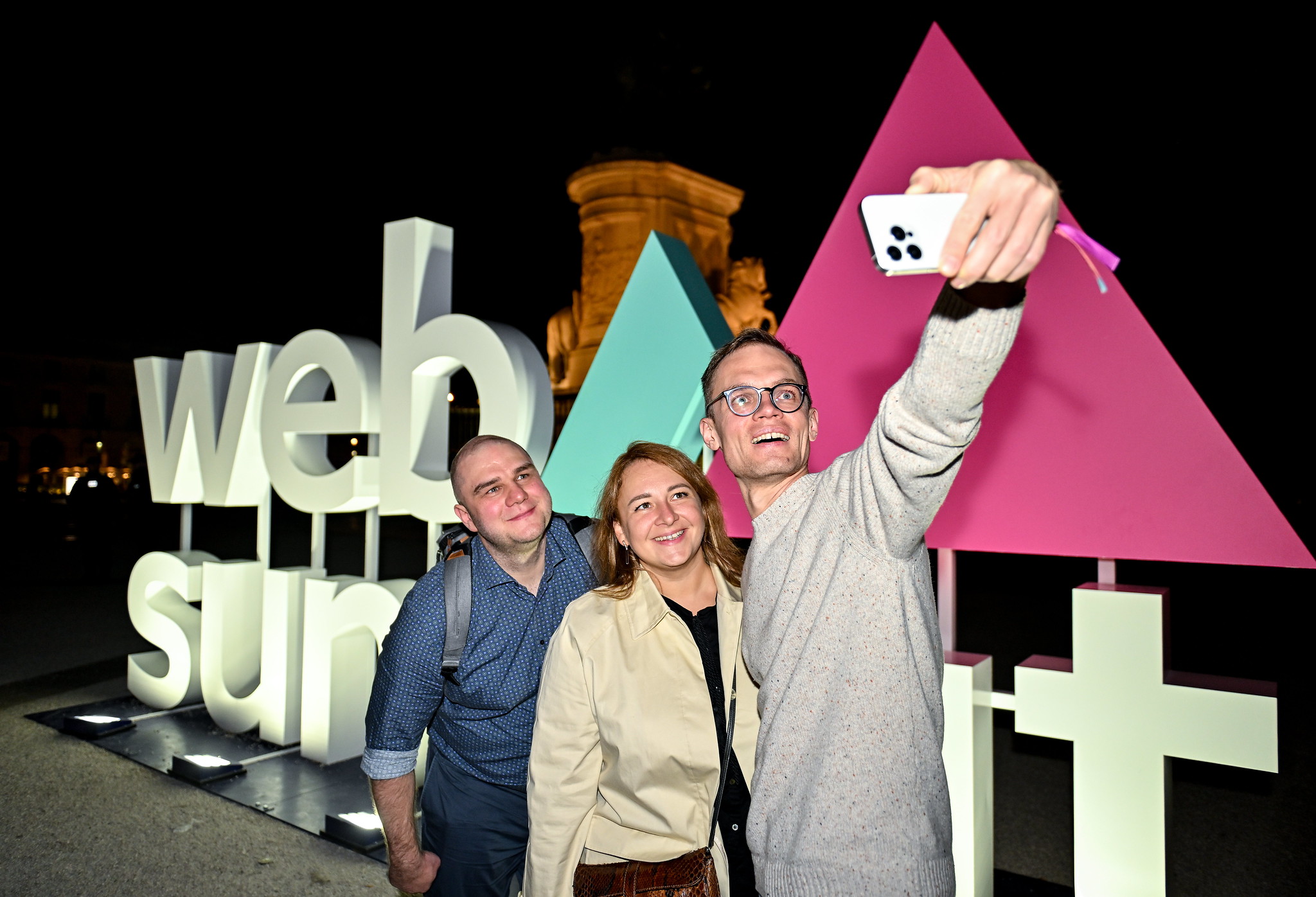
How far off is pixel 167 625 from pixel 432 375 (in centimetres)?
316

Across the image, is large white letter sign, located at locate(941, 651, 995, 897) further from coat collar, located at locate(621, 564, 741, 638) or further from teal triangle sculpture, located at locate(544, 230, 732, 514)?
teal triangle sculpture, located at locate(544, 230, 732, 514)

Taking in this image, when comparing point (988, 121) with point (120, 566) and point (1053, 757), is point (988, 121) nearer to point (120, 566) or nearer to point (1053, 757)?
point (1053, 757)

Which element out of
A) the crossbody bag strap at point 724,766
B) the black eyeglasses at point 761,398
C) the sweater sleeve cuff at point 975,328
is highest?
the sweater sleeve cuff at point 975,328

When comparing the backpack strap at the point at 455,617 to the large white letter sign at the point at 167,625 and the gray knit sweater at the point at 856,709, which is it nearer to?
the gray knit sweater at the point at 856,709

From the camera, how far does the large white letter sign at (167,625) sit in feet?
19.9

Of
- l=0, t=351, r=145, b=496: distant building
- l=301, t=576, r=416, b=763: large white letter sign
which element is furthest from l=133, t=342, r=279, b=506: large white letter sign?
l=0, t=351, r=145, b=496: distant building

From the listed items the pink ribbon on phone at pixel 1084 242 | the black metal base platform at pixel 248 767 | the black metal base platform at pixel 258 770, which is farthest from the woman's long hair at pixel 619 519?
the black metal base platform at pixel 248 767

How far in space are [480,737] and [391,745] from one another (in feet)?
0.90

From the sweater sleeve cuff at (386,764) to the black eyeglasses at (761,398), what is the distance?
1624mm

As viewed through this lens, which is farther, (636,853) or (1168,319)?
(1168,319)

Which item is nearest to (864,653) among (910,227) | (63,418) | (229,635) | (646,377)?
(910,227)

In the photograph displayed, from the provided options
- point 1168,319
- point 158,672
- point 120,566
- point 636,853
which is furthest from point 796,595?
point 1168,319

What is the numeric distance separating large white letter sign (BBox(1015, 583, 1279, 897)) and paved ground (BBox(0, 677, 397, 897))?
117 inches

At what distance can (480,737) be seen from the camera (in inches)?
104
